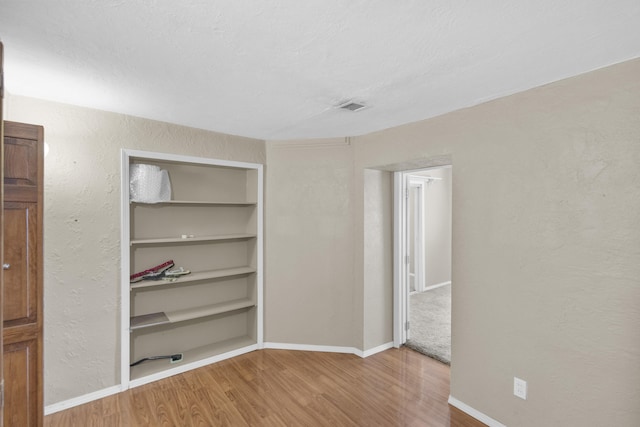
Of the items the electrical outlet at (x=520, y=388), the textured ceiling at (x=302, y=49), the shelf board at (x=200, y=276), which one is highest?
the textured ceiling at (x=302, y=49)

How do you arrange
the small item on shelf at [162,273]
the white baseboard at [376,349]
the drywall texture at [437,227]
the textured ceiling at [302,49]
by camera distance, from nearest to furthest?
the textured ceiling at [302,49], the small item on shelf at [162,273], the white baseboard at [376,349], the drywall texture at [437,227]

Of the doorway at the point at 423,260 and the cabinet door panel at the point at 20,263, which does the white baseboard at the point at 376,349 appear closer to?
the doorway at the point at 423,260

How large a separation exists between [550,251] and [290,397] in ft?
7.26

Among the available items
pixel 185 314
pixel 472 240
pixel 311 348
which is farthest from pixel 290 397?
pixel 472 240

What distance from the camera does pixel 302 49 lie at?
1.60 m

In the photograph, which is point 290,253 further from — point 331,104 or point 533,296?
point 533,296

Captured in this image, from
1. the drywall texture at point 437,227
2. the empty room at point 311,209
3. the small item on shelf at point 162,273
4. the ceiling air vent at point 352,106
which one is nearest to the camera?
the empty room at point 311,209

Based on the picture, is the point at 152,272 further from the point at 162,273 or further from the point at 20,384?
the point at 20,384

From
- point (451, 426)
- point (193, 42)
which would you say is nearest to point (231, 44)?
point (193, 42)

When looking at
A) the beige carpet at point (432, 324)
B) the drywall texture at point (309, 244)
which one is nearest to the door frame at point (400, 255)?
the beige carpet at point (432, 324)

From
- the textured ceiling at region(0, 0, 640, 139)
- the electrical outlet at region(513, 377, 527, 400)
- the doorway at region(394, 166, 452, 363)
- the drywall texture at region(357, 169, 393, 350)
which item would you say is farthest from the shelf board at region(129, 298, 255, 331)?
the electrical outlet at region(513, 377, 527, 400)

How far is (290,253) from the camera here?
3.51 metres

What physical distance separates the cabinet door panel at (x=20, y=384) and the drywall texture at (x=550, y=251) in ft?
9.12

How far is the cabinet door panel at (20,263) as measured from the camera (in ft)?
5.54
